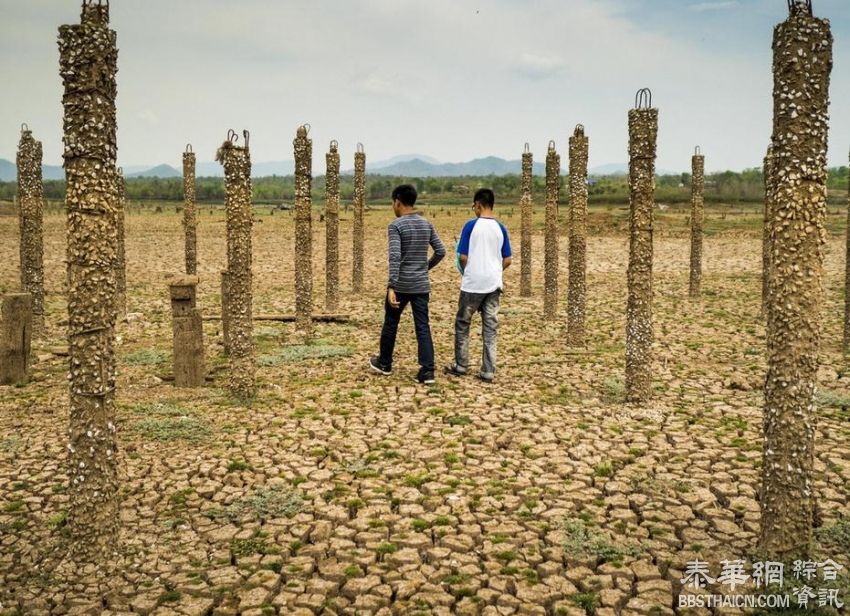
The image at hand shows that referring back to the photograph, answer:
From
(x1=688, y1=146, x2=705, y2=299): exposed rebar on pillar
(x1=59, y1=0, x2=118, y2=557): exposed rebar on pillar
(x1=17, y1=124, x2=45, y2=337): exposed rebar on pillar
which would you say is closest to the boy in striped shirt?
(x1=59, y1=0, x2=118, y2=557): exposed rebar on pillar

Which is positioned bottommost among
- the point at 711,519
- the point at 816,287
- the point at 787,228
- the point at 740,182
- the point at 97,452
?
the point at 711,519

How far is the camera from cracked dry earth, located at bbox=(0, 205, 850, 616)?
4766mm

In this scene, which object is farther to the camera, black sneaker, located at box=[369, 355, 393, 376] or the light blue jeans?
black sneaker, located at box=[369, 355, 393, 376]

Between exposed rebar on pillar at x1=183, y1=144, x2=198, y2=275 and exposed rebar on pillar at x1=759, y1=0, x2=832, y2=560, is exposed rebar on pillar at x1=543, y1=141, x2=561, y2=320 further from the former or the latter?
exposed rebar on pillar at x1=759, y1=0, x2=832, y2=560

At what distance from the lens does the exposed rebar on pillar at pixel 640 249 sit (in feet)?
27.0

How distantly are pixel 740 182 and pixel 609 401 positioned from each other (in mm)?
70473

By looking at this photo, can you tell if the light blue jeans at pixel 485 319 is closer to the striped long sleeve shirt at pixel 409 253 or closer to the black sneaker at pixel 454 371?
the black sneaker at pixel 454 371

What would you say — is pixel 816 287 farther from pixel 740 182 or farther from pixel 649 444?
pixel 740 182

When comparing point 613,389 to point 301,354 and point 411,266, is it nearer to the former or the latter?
point 411,266

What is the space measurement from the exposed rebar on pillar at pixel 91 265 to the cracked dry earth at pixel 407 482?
419 mm

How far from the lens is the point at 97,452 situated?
16.7 feet

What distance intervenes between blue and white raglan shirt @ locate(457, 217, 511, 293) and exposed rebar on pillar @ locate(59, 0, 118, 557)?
5088 mm

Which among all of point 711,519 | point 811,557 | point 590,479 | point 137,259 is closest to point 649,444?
point 590,479

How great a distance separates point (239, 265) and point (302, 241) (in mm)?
4056
